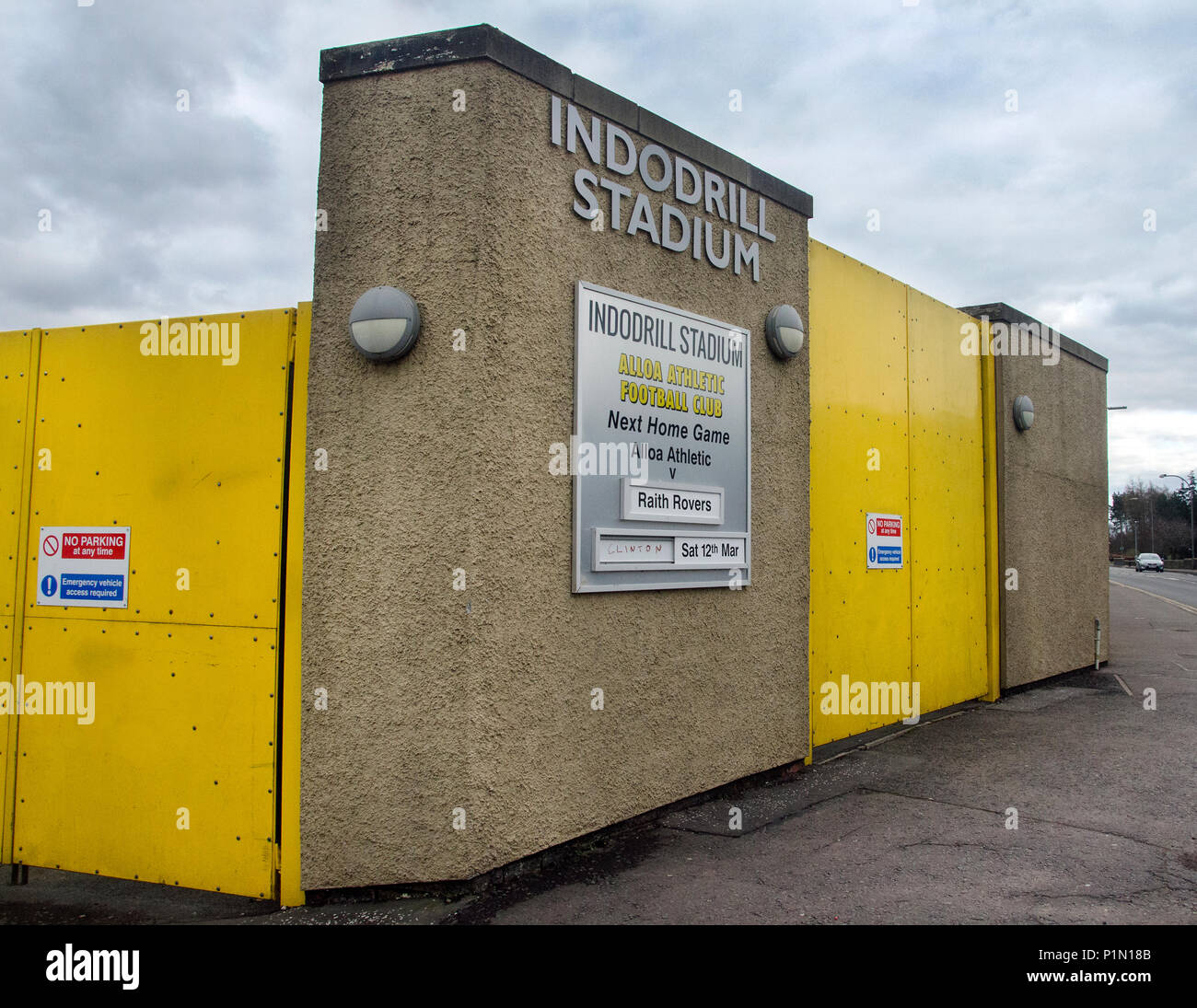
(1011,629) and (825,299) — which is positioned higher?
(825,299)

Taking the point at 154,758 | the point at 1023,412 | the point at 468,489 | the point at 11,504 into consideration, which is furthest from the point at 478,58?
the point at 1023,412

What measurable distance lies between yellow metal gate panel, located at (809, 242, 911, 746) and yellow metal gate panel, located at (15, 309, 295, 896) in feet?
12.8

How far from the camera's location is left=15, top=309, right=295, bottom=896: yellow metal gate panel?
14.5 feet

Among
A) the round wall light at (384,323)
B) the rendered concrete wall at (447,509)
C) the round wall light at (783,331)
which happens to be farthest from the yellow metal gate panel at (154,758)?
the round wall light at (783,331)

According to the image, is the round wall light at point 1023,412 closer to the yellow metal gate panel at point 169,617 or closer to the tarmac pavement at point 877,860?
the tarmac pavement at point 877,860

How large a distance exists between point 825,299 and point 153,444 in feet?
15.6

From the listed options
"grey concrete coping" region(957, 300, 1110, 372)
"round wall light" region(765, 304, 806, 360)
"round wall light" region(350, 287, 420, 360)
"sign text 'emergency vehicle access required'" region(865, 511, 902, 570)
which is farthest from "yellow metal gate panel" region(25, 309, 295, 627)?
"grey concrete coping" region(957, 300, 1110, 372)

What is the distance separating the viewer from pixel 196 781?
4.46 meters

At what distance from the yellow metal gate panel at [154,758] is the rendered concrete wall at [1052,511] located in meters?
7.49

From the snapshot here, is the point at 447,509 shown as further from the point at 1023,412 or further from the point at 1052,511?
the point at 1052,511

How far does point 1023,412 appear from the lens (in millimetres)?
9703

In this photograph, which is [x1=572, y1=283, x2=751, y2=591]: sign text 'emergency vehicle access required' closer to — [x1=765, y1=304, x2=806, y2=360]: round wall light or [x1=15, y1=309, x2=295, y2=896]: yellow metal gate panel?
[x1=765, y1=304, x2=806, y2=360]: round wall light

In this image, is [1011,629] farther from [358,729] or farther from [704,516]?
[358,729]
